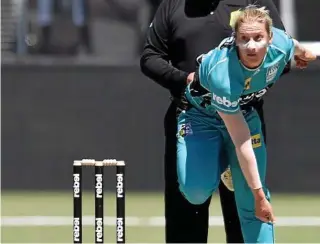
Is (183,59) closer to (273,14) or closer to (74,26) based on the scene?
(273,14)

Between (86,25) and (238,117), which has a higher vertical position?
(86,25)

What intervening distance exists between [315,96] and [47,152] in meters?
3.00

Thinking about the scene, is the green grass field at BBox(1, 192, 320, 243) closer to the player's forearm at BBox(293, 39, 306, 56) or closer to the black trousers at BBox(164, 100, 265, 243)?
the black trousers at BBox(164, 100, 265, 243)

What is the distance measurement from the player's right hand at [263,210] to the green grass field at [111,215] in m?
2.67

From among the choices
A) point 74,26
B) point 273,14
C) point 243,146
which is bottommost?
point 243,146

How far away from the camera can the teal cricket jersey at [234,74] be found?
16.0 ft

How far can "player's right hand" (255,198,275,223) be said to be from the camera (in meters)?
5.00

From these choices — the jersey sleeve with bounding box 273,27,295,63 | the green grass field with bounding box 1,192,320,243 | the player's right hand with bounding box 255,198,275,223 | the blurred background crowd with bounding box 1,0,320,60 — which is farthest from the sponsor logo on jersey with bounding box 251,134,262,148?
the blurred background crowd with bounding box 1,0,320,60

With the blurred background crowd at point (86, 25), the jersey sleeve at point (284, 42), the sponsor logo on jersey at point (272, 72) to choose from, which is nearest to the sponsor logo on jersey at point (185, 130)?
the sponsor logo on jersey at point (272, 72)

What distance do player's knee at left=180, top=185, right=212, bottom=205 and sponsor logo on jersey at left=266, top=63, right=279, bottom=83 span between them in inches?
26.4

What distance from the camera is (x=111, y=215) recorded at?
9.06 meters

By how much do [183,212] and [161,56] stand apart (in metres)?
0.89

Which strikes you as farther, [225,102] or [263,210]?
[263,210]

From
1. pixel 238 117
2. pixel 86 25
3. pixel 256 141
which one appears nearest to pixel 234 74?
pixel 238 117
